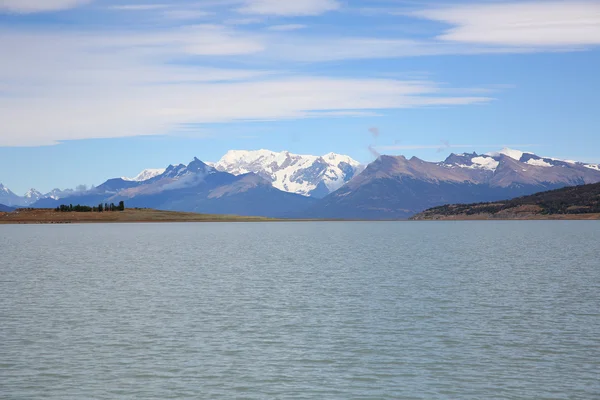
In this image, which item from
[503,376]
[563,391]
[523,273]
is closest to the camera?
[563,391]

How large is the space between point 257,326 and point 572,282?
4174cm

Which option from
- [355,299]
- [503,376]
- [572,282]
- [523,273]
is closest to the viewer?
[503,376]

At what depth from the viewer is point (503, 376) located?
1457 inches

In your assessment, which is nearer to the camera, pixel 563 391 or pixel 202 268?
pixel 563 391

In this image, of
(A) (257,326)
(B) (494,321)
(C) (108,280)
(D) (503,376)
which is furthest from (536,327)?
(C) (108,280)

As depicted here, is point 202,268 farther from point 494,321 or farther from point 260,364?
point 260,364

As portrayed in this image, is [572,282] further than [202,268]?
No

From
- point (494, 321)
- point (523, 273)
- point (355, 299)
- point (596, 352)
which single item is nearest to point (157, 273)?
A: point (355, 299)

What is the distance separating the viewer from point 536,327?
164 ft

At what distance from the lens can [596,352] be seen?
41.9 metres

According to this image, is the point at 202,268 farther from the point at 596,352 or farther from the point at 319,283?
the point at 596,352

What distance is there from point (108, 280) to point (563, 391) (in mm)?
61466

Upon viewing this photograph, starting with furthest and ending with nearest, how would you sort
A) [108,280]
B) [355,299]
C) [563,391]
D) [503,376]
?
[108,280], [355,299], [503,376], [563,391]

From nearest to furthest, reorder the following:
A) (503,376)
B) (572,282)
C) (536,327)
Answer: (503,376) < (536,327) < (572,282)
